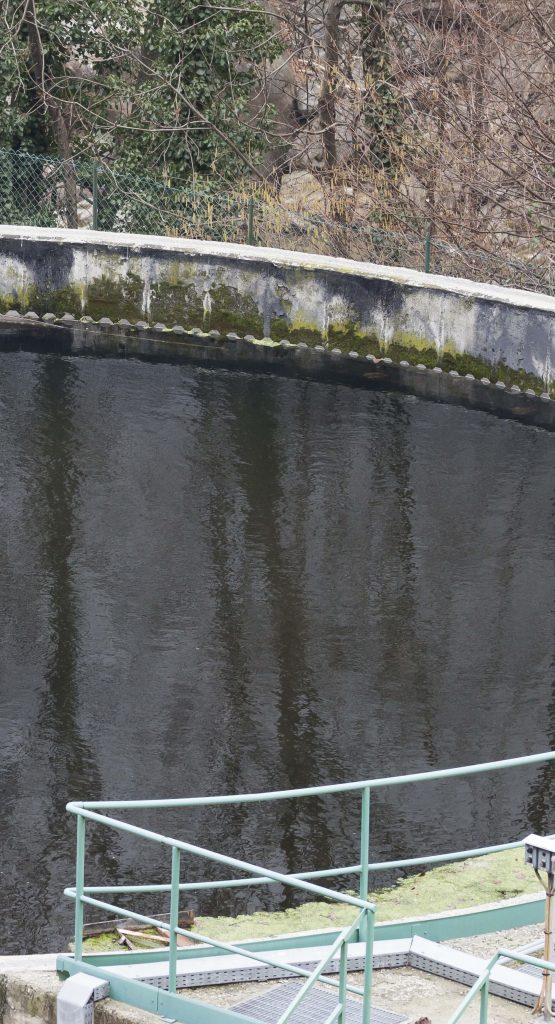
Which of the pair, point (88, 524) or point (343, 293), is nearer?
point (88, 524)

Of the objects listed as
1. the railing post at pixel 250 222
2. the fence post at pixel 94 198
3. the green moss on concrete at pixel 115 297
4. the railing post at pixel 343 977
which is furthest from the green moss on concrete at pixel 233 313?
the railing post at pixel 343 977

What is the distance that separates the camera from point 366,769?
12.3 meters

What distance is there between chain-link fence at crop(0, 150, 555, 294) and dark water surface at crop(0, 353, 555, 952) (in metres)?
3.89

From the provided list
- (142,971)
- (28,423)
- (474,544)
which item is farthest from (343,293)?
(142,971)

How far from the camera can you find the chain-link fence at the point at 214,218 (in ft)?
79.4

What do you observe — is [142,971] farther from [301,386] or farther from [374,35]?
[374,35]

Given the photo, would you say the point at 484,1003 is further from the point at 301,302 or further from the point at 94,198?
the point at 94,198

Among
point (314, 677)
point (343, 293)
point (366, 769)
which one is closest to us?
point (366, 769)

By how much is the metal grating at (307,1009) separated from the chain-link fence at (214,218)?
16586mm

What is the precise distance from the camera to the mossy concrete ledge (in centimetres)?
2177

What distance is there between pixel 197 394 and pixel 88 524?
4810 millimetres

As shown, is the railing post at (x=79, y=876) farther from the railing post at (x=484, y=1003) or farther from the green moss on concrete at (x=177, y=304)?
the green moss on concrete at (x=177, y=304)

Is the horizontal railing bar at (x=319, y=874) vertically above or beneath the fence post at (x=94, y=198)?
beneath

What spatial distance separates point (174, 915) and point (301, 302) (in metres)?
16.6
